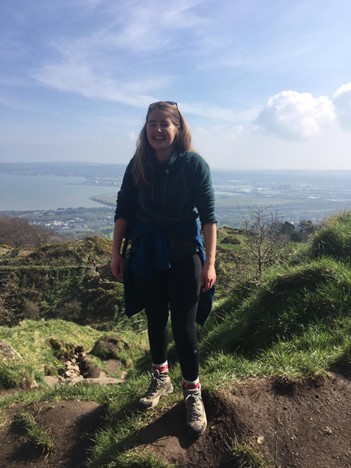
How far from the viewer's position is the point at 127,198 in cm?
326

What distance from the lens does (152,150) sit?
315cm

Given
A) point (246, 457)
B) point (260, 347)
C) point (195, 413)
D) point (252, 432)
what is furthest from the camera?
point (260, 347)

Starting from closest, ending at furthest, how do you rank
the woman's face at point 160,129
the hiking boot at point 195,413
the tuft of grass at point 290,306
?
the hiking boot at point 195,413 < the woman's face at point 160,129 < the tuft of grass at point 290,306

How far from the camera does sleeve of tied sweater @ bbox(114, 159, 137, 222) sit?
3.23 metres

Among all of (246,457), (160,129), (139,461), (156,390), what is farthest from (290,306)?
(160,129)

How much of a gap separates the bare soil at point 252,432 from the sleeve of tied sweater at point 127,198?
169 cm

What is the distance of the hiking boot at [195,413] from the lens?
273cm

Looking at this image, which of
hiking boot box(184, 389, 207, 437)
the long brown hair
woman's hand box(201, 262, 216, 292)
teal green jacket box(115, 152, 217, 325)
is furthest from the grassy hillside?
the long brown hair

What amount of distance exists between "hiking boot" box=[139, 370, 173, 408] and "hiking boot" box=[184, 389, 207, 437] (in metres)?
0.37

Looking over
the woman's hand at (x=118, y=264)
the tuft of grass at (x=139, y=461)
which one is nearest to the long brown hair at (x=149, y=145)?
the woman's hand at (x=118, y=264)

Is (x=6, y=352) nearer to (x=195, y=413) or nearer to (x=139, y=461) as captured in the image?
(x=139, y=461)

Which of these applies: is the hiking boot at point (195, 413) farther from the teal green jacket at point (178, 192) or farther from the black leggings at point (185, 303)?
the teal green jacket at point (178, 192)

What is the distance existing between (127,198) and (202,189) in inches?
27.9

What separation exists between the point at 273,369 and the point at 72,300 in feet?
63.5
